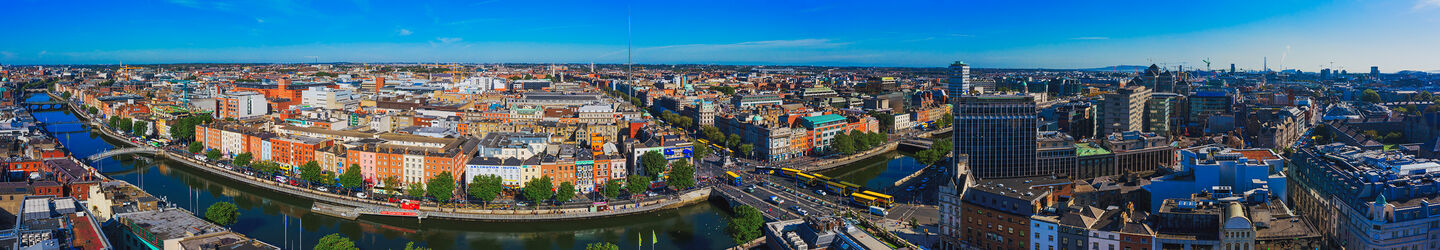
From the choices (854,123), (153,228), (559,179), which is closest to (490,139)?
(559,179)

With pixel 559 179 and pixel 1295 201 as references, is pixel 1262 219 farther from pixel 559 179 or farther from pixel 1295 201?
pixel 559 179

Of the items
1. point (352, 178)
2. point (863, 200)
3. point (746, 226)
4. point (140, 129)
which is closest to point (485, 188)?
point (352, 178)

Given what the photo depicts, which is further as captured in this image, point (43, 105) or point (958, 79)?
point (958, 79)

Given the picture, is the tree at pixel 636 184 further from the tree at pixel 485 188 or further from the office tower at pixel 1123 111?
the office tower at pixel 1123 111

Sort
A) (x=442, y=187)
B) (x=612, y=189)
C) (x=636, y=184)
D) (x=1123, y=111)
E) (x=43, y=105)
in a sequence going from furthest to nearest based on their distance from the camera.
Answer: (x=43, y=105), (x=1123, y=111), (x=636, y=184), (x=612, y=189), (x=442, y=187)

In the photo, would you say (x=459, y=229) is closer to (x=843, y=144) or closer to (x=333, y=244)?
(x=333, y=244)

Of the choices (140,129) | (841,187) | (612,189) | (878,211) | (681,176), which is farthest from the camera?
(140,129)

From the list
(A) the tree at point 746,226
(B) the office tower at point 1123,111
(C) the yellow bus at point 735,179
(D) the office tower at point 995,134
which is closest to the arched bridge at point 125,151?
(C) the yellow bus at point 735,179
